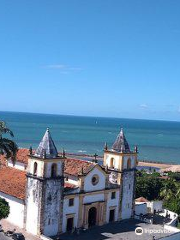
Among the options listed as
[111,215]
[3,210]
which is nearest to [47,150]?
[3,210]

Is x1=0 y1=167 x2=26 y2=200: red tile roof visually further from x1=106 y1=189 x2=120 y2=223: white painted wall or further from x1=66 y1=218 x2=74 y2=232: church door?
x1=106 y1=189 x2=120 y2=223: white painted wall

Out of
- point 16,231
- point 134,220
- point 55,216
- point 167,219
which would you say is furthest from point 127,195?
point 16,231

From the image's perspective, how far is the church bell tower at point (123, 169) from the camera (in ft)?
145

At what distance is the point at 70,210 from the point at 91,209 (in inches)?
124

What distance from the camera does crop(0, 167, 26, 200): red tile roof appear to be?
39.6 metres

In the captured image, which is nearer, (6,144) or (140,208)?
(6,144)

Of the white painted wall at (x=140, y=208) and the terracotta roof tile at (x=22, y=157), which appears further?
the white painted wall at (x=140, y=208)

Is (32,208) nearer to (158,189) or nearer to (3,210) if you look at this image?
(3,210)

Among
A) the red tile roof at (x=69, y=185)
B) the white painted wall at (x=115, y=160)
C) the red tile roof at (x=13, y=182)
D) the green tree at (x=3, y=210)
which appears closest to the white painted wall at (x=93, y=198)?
the red tile roof at (x=69, y=185)

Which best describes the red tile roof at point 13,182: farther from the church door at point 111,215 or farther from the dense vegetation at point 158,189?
the dense vegetation at point 158,189

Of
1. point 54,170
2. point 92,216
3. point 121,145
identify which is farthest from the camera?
point 121,145

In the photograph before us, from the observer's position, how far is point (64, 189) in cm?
3938

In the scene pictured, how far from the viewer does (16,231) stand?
37.7m

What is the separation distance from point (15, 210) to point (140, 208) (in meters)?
16.0
